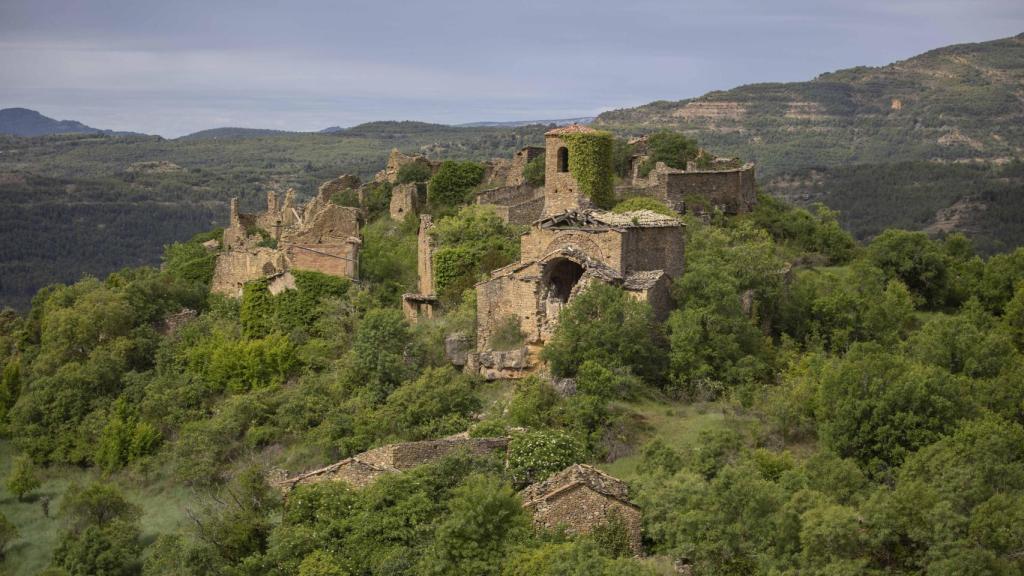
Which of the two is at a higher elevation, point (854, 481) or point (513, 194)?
point (513, 194)

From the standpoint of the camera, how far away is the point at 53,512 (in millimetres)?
26172

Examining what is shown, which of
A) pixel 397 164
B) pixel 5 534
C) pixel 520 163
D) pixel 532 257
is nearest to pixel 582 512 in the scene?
pixel 532 257

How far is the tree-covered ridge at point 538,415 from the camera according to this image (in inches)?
643

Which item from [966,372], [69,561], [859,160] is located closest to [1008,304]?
[966,372]

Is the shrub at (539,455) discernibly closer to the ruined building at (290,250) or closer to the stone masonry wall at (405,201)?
the ruined building at (290,250)

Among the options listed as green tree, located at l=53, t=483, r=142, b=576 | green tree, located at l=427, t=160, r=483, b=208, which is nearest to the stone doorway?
green tree, located at l=53, t=483, r=142, b=576

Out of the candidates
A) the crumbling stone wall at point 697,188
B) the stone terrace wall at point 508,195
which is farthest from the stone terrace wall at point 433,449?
the crumbling stone wall at point 697,188

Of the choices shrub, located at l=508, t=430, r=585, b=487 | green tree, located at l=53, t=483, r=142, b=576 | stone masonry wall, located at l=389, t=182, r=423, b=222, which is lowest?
green tree, located at l=53, t=483, r=142, b=576

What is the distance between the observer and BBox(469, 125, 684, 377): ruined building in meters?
23.8

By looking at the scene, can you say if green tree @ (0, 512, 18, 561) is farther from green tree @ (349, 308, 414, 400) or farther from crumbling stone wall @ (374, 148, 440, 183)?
crumbling stone wall @ (374, 148, 440, 183)

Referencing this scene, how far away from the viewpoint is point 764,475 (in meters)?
18.3

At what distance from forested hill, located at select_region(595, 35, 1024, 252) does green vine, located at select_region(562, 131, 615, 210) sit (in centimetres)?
3411

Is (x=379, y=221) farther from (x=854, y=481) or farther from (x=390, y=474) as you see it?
(x=854, y=481)

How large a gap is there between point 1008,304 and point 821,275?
4.64 meters
